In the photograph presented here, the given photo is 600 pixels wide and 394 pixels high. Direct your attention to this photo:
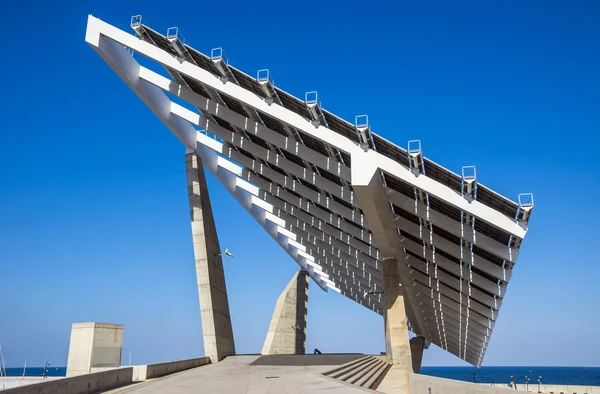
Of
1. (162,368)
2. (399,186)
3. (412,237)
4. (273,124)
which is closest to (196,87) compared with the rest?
(273,124)

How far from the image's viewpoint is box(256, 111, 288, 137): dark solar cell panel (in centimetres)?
1925

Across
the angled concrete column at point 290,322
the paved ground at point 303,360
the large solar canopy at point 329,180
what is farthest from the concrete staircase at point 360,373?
the angled concrete column at point 290,322

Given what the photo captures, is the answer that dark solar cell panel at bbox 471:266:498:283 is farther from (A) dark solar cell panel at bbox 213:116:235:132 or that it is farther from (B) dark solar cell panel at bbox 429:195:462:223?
(A) dark solar cell panel at bbox 213:116:235:132

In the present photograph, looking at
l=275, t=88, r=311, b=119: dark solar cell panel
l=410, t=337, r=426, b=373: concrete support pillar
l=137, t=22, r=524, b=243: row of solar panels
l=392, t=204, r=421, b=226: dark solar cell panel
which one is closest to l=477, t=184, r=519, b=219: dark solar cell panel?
l=137, t=22, r=524, b=243: row of solar panels

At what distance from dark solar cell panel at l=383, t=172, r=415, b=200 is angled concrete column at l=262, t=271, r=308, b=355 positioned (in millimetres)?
20202

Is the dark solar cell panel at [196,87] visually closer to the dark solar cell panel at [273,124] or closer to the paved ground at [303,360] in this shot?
the dark solar cell panel at [273,124]

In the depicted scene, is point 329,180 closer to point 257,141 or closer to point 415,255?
point 257,141

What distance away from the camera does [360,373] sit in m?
17.3

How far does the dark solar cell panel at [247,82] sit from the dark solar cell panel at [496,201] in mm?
7525

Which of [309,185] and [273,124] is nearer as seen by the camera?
[273,124]

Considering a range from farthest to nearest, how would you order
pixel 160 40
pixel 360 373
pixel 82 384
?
pixel 160 40, pixel 360 373, pixel 82 384

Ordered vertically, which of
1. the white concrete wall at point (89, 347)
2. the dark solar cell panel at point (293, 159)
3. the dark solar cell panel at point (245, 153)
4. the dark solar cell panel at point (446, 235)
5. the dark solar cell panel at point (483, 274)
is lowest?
the white concrete wall at point (89, 347)

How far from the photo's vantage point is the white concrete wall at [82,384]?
9661mm

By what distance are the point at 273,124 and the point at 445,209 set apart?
272 inches
